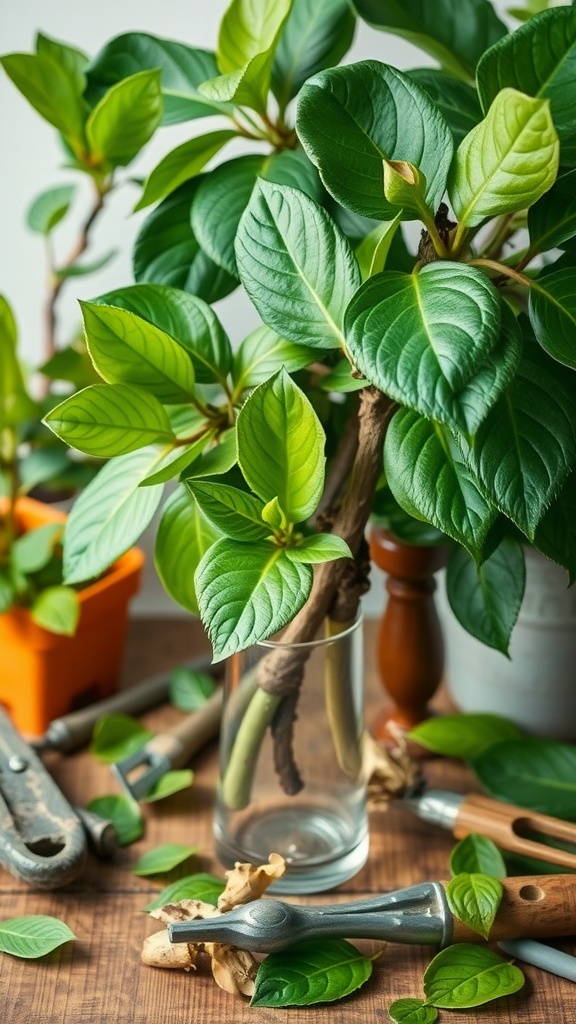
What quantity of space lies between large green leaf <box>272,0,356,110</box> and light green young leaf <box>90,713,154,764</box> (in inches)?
17.7

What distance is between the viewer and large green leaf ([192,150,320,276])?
67 cm

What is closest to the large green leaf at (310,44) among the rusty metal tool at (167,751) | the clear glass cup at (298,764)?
the clear glass cup at (298,764)

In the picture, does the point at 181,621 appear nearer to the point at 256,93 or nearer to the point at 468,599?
the point at 468,599

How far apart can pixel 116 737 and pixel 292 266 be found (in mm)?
416

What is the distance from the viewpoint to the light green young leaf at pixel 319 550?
0.60 m

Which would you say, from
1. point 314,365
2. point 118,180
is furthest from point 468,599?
point 118,180

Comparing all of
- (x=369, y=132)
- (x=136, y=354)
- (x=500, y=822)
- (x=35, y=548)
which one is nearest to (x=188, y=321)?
(x=136, y=354)

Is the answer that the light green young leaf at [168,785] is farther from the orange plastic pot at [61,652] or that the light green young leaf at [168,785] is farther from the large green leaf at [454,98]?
the large green leaf at [454,98]

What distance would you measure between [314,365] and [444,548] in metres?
0.18

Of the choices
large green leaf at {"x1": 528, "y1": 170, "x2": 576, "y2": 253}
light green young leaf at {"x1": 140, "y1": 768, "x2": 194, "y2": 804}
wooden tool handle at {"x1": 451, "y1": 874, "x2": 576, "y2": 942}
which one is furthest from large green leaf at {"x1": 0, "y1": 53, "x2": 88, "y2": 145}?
wooden tool handle at {"x1": 451, "y1": 874, "x2": 576, "y2": 942}

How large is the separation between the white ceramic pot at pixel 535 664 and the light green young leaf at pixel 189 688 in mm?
196

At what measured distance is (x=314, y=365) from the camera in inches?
28.6

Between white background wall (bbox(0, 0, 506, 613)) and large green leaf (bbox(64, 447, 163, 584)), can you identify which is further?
white background wall (bbox(0, 0, 506, 613))

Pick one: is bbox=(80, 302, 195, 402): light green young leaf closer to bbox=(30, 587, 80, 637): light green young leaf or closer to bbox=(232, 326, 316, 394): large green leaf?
bbox=(232, 326, 316, 394): large green leaf
